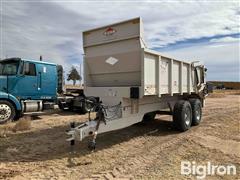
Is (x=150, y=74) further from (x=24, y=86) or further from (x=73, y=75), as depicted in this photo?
(x=73, y=75)

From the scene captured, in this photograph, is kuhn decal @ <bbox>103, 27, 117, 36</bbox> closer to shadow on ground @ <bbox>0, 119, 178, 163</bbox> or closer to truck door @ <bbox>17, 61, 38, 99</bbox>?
shadow on ground @ <bbox>0, 119, 178, 163</bbox>

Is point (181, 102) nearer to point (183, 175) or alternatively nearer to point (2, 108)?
point (183, 175)

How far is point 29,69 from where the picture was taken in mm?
11375

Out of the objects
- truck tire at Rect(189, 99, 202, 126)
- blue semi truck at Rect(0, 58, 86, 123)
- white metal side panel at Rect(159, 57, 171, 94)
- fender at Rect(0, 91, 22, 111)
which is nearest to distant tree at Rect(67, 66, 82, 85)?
blue semi truck at Rect(0, 58, 86, 123)

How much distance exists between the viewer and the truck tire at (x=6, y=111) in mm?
10039

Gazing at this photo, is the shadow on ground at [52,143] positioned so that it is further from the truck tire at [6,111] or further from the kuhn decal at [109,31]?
the kuhn decal at [109,31]

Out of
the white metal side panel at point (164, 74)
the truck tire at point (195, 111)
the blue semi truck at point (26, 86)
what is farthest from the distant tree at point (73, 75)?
the white metal side panel at point (164, 74)

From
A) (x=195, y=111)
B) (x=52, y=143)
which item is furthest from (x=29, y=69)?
(x=195, y=111)

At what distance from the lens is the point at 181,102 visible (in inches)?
333

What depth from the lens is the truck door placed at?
11180 millimetres

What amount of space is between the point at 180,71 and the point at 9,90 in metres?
6.98

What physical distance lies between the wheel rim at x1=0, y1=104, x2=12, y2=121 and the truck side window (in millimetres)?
1778

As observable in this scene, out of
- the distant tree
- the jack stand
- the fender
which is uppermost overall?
the distant tree

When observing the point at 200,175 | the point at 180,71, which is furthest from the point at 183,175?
the point at 180,71
